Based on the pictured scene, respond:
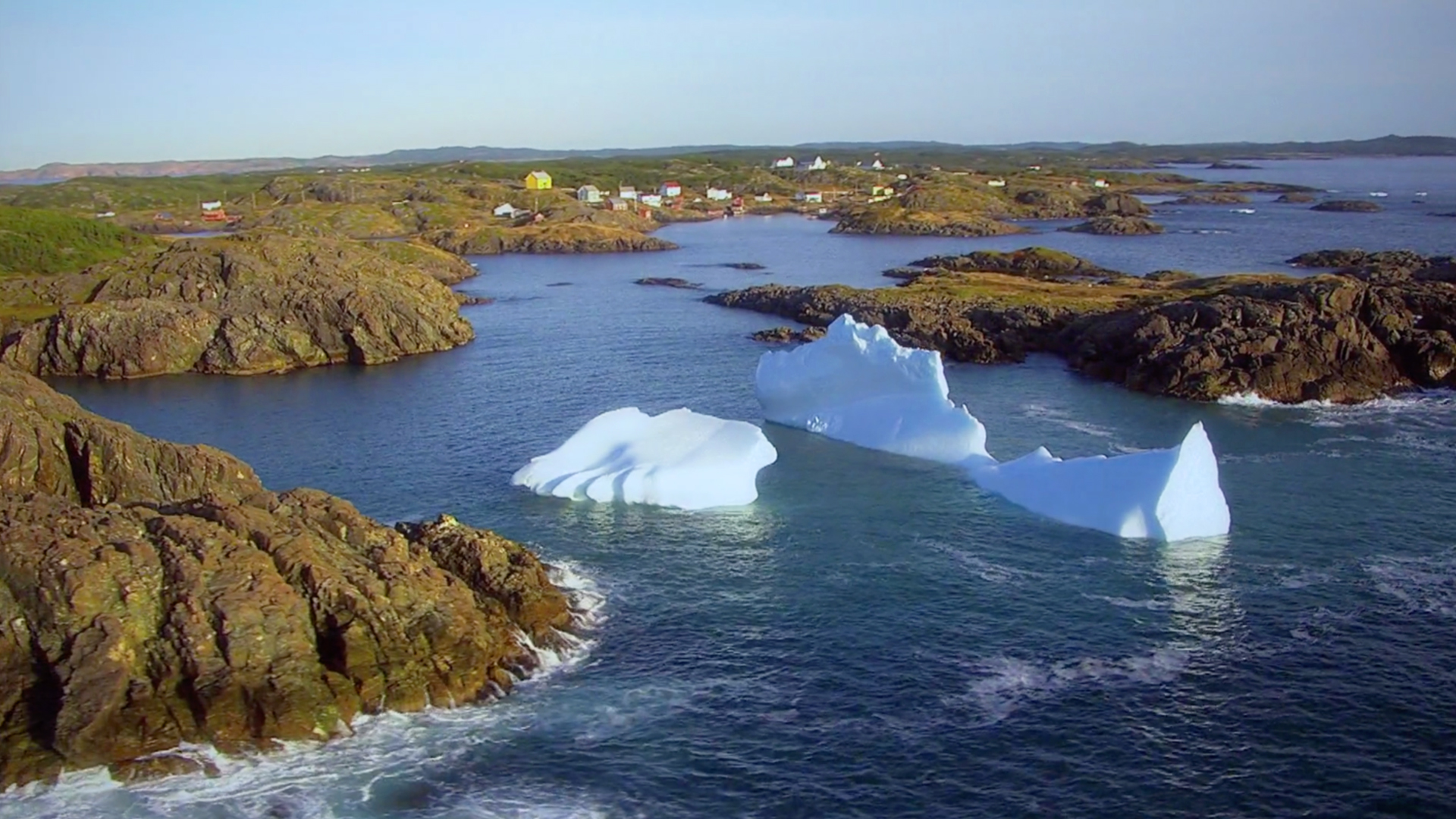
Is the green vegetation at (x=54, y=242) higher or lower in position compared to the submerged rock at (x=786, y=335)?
higher

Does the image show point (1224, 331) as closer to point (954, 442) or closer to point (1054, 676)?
point (954, 442)

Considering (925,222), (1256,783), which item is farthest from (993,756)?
(925,222)

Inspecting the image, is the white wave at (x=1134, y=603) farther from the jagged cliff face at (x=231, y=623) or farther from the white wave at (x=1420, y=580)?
Result: the jagged cliff face at (x=231, y=623)

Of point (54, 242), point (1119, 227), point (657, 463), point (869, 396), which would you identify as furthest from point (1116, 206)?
point (657, 463)

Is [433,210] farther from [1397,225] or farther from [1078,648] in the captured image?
[1078,648]

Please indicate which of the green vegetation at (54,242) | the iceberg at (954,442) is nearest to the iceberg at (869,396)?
the iceberg at (954,442)

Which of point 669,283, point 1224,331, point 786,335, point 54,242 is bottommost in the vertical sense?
point 786,335
